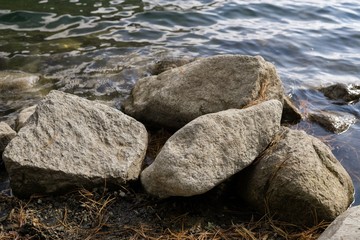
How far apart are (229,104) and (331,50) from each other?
485 centimetres

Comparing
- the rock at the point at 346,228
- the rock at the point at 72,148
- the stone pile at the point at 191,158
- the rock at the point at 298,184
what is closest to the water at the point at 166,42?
the rock at the point at 298,184

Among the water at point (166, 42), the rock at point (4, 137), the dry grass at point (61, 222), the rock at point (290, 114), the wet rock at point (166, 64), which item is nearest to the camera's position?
the dry grass at point (61, 222)

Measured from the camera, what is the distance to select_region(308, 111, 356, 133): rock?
525 cm

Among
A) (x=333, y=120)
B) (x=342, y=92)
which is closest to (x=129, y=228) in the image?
(x=333, y=120)

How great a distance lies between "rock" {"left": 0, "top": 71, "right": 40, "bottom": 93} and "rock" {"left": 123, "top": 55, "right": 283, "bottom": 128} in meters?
1.99

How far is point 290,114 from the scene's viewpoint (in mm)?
5297

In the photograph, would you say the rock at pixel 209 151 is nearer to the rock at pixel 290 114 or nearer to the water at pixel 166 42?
the water at pixel 166 42

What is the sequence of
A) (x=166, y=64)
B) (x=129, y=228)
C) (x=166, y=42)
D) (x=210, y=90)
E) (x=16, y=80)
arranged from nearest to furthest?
1. (x=129, y=228)
2. (x=210, y=90)
3. (x=16, y=80)
4. (x=166, y=64)
5. (x=166, y=42)

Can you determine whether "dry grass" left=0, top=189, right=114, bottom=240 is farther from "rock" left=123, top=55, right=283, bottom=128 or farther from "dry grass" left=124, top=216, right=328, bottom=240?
"rock" left=123, top=55, right=283, bottom=128

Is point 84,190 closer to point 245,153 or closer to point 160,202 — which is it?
point 160,202

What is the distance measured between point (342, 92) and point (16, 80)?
484 cm

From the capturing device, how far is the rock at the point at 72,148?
11.1 feet

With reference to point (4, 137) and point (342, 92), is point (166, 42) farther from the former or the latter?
point (4, 137)

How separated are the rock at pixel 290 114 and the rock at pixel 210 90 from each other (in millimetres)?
587
